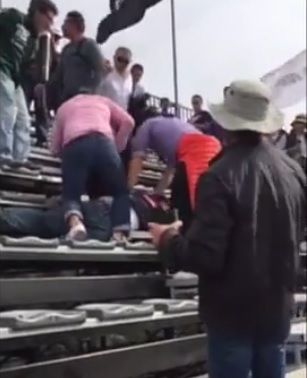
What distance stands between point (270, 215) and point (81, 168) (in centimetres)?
147

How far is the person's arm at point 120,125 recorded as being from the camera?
364 cm

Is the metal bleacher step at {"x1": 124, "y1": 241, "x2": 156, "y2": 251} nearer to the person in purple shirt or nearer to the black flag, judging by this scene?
the person in purple shirt

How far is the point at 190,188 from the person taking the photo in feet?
10.4

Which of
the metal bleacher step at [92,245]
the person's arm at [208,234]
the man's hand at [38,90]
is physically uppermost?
the man's hand at [38,90]

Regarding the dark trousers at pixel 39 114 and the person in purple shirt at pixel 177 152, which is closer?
the person in purple shirt at pixel 177 152

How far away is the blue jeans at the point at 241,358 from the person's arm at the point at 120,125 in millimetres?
1441

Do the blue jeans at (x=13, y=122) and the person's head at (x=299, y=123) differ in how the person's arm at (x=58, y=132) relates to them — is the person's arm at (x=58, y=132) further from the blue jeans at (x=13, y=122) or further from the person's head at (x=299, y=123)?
the person's head at (x=299, y=123)

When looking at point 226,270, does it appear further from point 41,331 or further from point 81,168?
point 81,168

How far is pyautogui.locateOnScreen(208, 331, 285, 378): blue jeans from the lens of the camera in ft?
7.47

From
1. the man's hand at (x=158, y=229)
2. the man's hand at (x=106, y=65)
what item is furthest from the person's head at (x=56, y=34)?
the man's hand at (x=158, y=229)

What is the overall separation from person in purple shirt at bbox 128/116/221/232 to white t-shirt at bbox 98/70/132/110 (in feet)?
0.61

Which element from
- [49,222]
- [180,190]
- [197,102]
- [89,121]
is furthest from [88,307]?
[197,102]

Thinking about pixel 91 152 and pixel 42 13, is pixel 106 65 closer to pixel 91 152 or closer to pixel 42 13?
pixel 42 13

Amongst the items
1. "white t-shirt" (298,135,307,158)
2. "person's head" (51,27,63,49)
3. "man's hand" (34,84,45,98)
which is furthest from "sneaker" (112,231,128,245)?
"person's head" (51,27,63,49)
